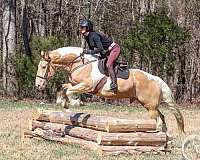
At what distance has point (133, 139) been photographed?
10.9 m

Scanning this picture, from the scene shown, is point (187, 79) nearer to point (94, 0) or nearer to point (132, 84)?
point (94, 0)

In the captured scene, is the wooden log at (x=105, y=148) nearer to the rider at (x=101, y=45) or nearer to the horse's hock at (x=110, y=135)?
the horse's hock at (x=110, y=135)

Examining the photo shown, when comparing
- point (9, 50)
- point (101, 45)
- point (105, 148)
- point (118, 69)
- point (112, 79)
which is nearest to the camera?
point (105, 148)

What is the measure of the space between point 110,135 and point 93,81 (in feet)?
6.70

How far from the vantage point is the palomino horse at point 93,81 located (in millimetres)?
12461

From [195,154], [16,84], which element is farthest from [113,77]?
[16,84]

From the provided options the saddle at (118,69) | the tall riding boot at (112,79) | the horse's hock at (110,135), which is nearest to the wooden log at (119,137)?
the horse's hock at (110,135)

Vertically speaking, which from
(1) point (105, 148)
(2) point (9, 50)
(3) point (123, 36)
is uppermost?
(3) point (123, 36)

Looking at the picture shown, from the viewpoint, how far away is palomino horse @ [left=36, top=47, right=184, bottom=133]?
12461mm

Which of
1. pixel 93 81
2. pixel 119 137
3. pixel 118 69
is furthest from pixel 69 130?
pixel 118 69

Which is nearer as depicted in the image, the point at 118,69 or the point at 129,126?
the point at 129,126

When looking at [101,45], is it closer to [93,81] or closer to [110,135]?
[93,81]

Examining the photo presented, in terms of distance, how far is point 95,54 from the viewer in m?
12.6

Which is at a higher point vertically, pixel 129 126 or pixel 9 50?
pixel 9 50
